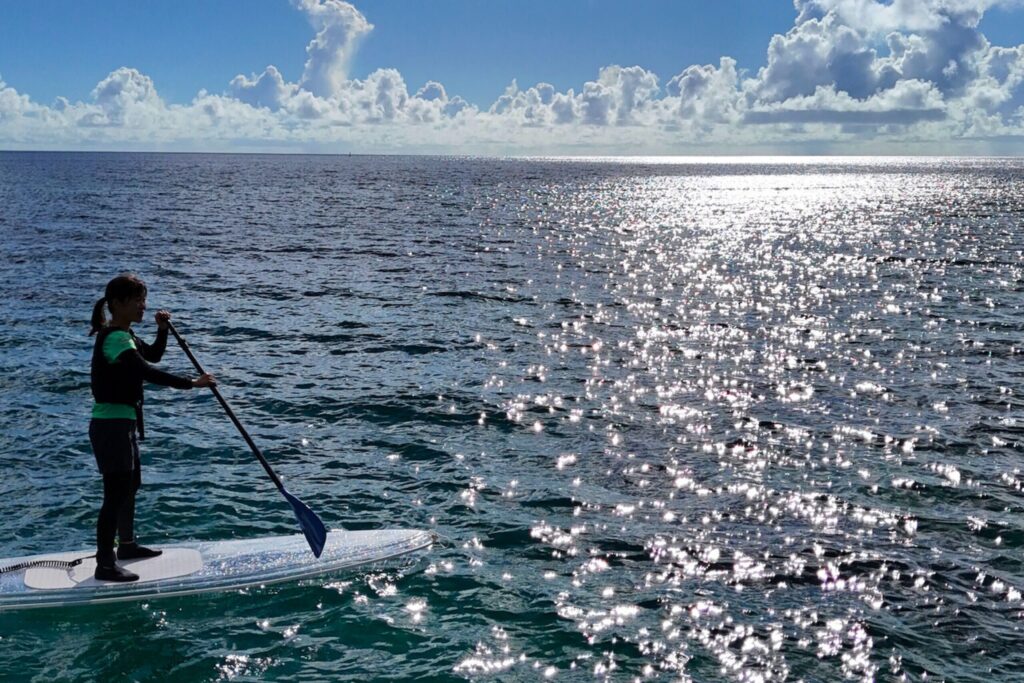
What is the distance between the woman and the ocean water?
148 centimetres

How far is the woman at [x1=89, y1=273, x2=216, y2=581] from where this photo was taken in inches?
380

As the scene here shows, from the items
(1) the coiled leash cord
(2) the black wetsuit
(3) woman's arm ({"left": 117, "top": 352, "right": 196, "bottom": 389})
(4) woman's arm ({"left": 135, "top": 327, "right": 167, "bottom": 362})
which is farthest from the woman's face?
(1) the coiled leash cord

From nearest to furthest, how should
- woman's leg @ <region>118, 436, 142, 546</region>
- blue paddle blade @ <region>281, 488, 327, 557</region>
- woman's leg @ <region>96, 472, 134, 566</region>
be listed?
woman's leg @ <region>96, 472, 134, 566</region> < woman's leg @ <region>118, 436, 142, 546</region> < blue paddle blade @ <region>281, 488, 327, 557</region>

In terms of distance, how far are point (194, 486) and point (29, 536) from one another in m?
2.84

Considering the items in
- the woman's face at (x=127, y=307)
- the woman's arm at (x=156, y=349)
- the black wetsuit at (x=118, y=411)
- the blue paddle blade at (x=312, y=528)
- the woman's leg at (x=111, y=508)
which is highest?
the woman's face at (x=127, y=307)

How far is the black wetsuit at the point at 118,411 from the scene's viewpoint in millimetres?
9648

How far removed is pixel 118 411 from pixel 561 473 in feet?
28.4

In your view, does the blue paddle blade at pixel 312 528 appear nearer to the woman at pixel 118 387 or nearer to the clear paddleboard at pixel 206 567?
the clear paddleboard at pixel 206 567

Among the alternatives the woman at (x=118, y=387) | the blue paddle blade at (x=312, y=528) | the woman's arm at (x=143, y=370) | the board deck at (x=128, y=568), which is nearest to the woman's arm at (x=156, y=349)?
the woman at (x=118, y=387)

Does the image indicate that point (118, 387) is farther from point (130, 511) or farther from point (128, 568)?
point (128, 568)

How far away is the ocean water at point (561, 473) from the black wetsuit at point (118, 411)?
1.60m

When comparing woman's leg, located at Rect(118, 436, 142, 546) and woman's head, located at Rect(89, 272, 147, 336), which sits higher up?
woman's head, located at Rect(89, 272, 147, 336)

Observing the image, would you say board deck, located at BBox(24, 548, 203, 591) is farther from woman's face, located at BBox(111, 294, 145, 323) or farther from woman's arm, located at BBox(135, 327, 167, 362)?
woman's face, located at BBox(111, 294, 145, 323)

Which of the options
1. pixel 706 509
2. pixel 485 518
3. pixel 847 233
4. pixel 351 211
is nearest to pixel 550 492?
pixel 485 518
